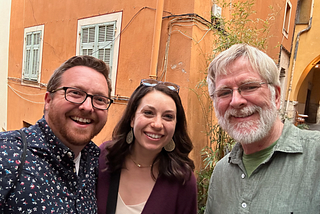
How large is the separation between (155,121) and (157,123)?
1.3 inches

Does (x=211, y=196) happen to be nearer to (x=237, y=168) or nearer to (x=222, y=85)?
(x=237, y=168)

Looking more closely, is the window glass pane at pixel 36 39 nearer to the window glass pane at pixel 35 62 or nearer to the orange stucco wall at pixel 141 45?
the window glass pane at pixel 35 62

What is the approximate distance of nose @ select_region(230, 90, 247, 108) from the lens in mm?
1459

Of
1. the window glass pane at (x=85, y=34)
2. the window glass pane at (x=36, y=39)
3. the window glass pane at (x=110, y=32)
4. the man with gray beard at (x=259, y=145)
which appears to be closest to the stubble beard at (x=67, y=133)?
the man with gray beard at (x=259, y=145)

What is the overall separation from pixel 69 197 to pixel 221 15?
457 centimetres

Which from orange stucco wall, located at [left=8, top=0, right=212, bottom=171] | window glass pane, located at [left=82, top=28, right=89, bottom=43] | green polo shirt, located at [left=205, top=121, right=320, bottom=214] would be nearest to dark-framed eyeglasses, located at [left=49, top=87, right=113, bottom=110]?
green polo shirt, located at [left=205, top=121, right=320, bottom=214]

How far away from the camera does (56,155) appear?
4.40 ft

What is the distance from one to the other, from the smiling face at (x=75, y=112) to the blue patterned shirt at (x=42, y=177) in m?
0.07

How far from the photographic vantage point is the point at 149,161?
79.6 inches

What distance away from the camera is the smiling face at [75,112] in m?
1.42

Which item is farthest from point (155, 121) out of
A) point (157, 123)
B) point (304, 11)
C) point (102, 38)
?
point (304, 11)

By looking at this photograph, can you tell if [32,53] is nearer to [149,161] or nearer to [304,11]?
[149,161]

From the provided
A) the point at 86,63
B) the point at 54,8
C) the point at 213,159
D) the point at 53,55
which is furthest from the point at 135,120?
the point at 54,8

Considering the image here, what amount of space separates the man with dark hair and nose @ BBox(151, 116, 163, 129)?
0.40 metres
